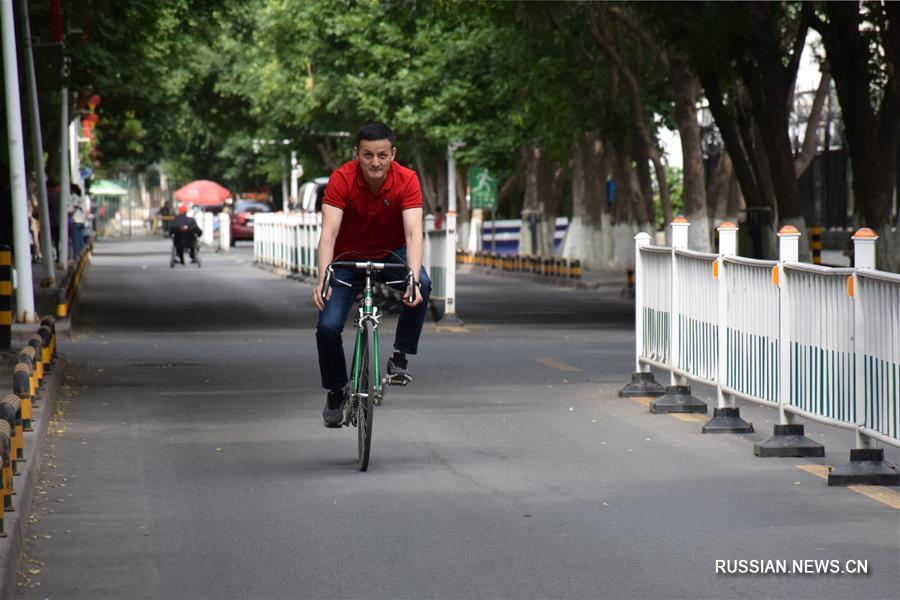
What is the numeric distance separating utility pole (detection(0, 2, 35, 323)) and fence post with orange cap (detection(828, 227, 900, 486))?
12244mm

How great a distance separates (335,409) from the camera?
10.6m

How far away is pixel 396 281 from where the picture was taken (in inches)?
394

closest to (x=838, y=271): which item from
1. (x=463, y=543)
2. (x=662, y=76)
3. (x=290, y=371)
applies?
(x=463, y=543)

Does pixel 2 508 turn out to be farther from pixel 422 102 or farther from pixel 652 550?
pixel 422 102

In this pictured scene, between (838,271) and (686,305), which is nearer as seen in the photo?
(838,271)

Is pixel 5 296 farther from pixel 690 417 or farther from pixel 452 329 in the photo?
pixel 452 329

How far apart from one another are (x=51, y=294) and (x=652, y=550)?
20466 millimetres

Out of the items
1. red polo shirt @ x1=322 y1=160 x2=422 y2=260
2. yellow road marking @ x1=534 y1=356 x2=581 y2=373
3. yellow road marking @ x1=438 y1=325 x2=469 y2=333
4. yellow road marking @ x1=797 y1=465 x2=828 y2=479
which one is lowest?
yellow road marking @ x1=797 y1=465 x2=828 y2=479

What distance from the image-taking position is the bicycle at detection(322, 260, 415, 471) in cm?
995

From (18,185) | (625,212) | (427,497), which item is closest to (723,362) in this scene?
(427,497)

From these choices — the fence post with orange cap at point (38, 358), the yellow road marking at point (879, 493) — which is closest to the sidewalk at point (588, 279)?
the fence post with orange cap at point (38, 358)

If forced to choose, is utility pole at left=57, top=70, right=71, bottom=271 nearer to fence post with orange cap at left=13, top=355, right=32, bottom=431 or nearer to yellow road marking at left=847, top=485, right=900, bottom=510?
fence post with orange cap at left=13, top=355, right=32, bottom=431

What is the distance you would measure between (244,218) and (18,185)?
55.8m

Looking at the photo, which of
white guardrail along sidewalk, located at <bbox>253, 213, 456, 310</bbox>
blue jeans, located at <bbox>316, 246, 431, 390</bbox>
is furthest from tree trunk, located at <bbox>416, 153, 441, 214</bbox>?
blue jeans, located at <bbox>316, 246, 431, 390</bbox>
